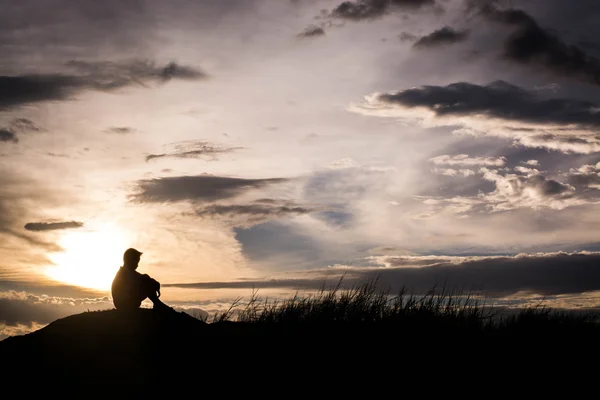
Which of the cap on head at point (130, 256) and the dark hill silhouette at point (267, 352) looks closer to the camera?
the dark hill silhouette at point (267, 352)

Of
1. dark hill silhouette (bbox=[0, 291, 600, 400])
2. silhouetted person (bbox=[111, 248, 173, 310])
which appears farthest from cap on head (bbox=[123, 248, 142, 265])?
dark hill silhouette (bbox=[0, 291, 600, 400])

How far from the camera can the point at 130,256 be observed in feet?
53.5

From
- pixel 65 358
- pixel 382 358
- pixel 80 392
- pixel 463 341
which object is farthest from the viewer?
pixel 463 341

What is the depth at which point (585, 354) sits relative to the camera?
1819 centimetres

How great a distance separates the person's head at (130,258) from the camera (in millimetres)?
16297

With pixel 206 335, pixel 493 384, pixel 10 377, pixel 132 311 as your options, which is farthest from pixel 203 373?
pixel 493 384

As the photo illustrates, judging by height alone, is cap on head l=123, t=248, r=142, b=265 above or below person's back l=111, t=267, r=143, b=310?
above

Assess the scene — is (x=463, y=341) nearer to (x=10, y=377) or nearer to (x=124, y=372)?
(x=124, y=372)

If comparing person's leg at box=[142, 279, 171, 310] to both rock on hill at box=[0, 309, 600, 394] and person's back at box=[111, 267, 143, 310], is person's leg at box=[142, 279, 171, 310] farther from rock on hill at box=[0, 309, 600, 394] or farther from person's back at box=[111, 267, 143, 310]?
rock on hill at box=[0, 309, 600, 394]

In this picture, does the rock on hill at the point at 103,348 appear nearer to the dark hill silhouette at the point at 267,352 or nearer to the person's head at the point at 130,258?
the dark hill silhouette at the point at 267,352

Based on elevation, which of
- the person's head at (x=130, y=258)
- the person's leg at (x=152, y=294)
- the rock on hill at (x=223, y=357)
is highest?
the person's head at (x=130, y=258)

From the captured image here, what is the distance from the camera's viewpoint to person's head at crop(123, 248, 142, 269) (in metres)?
16.3

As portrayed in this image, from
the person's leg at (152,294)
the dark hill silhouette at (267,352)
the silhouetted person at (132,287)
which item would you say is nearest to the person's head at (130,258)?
the silhouetted person at (132,287)

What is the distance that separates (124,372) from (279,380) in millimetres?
3299
